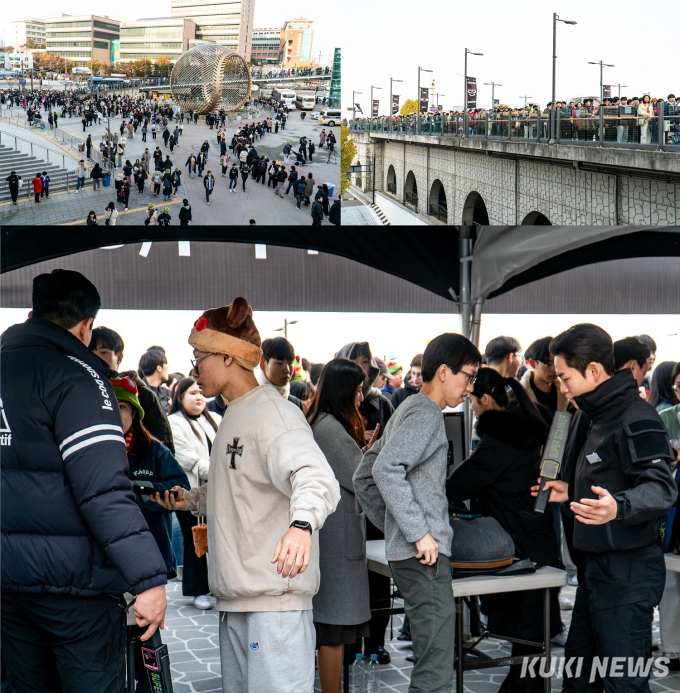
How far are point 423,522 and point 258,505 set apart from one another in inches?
26.9

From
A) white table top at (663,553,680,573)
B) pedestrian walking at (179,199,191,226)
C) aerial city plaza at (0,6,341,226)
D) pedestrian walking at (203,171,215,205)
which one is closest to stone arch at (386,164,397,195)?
aerial city plaza at (0,6,341,226)

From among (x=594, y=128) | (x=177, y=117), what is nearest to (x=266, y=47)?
(x=177, y=117)

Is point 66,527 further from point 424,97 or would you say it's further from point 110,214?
point 424,97

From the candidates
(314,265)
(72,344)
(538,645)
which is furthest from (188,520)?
(72,344)

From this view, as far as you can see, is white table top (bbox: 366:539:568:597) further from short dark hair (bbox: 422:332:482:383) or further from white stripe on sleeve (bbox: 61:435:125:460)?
white stripe on sleeve (bbox: 61:435:125:460)

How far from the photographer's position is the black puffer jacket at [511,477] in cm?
318

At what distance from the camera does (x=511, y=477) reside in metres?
3.18

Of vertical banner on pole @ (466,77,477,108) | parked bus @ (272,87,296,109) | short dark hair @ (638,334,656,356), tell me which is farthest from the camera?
short dark hair @ (638,334,656,356)

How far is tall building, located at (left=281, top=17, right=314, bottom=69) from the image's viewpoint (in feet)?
8.83

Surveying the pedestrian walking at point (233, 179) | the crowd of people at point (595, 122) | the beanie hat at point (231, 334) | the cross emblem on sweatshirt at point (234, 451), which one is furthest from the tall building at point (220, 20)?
the crowd of people at point (595, 122)

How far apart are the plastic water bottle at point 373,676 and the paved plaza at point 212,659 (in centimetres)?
3

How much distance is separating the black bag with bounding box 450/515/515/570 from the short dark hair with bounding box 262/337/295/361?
176 centimetres

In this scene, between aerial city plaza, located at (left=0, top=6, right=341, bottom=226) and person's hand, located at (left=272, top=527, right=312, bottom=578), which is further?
A: aerial city plaza, located at (left=0, top=6, right=341, bottom=226)

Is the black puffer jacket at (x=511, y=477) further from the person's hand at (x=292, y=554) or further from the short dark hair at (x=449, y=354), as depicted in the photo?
the person's hand at (x=292, y=554)
